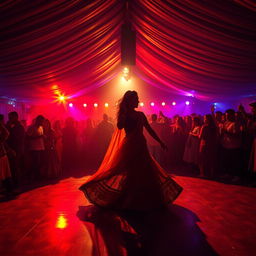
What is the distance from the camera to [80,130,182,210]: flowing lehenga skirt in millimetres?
3102

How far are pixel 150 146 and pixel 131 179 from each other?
3.96 m

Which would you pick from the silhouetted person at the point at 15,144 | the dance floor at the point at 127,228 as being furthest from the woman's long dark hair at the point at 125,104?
the silhouetted person at the point at 15,144

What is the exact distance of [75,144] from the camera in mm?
7148

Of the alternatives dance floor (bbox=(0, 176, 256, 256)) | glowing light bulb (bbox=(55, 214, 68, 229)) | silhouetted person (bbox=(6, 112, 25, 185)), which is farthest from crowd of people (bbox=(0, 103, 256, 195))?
glowing light bulb (bbox=(55, 214, 68, 229))

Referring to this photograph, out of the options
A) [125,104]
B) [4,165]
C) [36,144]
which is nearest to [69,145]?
[36,144]

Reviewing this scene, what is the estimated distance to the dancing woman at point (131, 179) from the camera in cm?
311

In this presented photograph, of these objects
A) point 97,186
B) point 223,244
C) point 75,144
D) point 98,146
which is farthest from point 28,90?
point 223,244

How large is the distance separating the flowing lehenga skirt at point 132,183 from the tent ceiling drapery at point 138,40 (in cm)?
220

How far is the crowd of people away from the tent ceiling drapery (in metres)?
1.00

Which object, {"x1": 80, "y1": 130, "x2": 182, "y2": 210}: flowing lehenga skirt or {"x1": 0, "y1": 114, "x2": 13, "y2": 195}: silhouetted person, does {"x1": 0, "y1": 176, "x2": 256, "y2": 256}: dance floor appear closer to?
{"x1": 80, "y1": 130, "x2": 182, "y2": 210}: flowing lehenga skirt

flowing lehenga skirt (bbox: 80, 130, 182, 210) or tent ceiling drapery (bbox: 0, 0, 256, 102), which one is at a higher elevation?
tent ceiling drapery (bbox: 0, 0, 256, 102)

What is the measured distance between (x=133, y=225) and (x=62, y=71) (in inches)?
172

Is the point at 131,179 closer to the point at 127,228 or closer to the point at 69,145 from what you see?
the point at 127,228

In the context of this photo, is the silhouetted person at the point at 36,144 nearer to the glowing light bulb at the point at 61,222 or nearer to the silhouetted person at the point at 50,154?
the silhouetted person at the point at 50,154
